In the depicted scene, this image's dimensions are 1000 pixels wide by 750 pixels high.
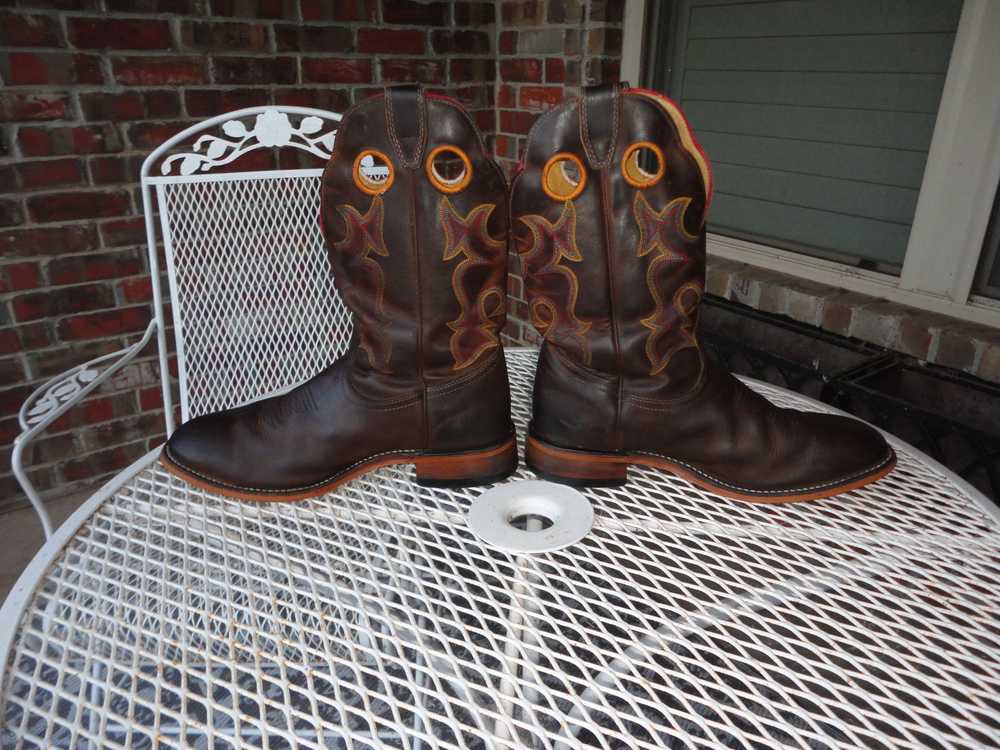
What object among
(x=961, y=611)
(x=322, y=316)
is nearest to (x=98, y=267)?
(x=322, y=316)

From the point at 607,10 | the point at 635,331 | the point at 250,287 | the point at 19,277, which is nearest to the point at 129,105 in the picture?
the point at 19,277

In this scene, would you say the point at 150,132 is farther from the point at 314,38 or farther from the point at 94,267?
the point at 314,38

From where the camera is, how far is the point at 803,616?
0.67m

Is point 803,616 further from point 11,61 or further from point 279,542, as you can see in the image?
point 11,61

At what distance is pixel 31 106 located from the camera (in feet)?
4.86

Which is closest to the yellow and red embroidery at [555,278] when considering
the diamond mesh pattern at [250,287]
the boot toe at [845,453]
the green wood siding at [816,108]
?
the boot toe at [845,453]

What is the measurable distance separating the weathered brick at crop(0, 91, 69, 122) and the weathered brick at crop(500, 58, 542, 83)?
3.65 feet

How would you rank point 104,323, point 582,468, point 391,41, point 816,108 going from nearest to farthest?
1. point 582,468
2. point 816,108
3. point 104,323
4. point 391,41

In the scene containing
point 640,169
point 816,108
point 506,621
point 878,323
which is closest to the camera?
point 506,621

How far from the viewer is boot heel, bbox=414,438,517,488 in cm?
88

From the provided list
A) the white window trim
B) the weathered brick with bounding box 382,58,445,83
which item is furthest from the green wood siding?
the weathered brick with bounding box 382,58,445,83

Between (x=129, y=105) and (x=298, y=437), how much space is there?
1.17m

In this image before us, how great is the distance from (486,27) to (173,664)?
1.86 m

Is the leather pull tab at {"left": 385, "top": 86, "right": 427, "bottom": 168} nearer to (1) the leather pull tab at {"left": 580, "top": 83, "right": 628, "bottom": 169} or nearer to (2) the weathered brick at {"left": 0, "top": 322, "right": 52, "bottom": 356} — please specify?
(1) the leather pull tab at {"left": 580, "top": 83, "right": 628, "bottom": 169}
